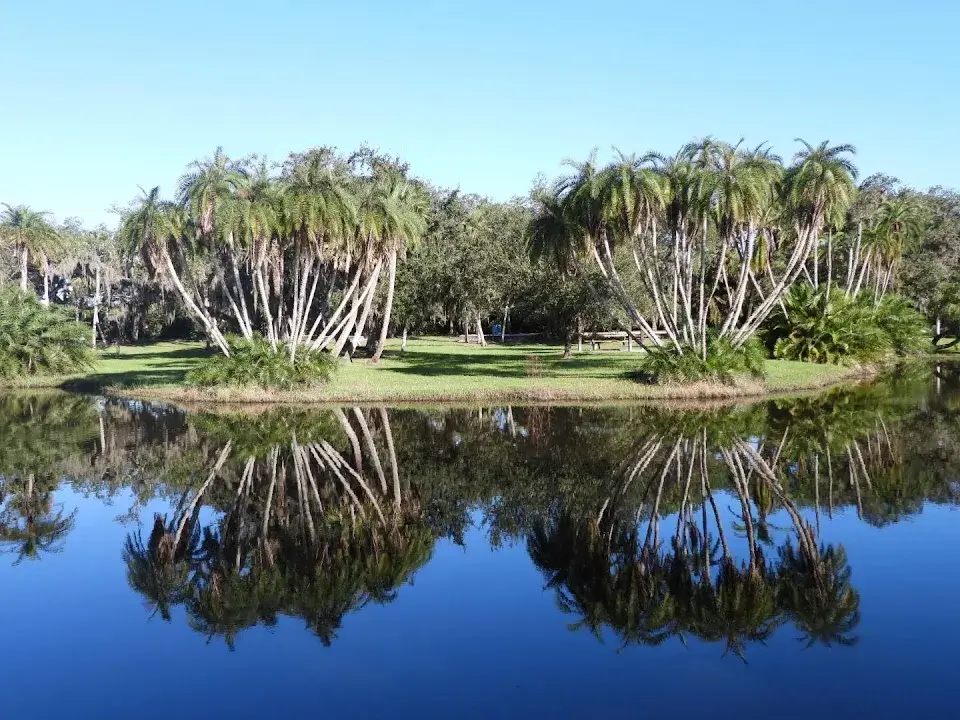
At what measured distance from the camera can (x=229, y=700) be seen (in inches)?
358

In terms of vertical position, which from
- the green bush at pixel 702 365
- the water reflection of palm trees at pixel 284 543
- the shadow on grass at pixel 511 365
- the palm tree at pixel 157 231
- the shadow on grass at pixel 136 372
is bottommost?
the water reflection of palm trees at pixel 284 543

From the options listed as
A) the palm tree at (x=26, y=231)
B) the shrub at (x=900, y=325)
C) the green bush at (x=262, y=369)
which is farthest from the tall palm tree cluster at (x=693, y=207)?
the palm tree at (x=26, y=231)

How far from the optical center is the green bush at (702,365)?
1314 inches

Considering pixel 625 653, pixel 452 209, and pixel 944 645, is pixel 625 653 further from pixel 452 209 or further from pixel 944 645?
pixel 452 209

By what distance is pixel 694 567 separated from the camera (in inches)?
502

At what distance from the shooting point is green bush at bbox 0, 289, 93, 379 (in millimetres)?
41031

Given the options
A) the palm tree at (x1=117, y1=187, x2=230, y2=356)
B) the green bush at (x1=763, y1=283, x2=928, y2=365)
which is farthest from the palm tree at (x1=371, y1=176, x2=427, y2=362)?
the green bush at (x1=763, y1=283, x2=928, y2=365)

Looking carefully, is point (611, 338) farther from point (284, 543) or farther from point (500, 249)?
point (284, 543)

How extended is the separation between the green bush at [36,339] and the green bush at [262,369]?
11177 millimetres

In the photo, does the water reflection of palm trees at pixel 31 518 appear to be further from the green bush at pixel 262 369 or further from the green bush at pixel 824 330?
the green bush at pixel 824 330

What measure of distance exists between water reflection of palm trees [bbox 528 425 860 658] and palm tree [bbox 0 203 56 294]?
51.6 m

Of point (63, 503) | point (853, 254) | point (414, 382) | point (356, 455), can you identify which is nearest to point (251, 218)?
point (414, 382)

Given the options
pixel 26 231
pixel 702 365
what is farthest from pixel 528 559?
pixel 26 231

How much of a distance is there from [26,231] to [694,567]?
56332mm
